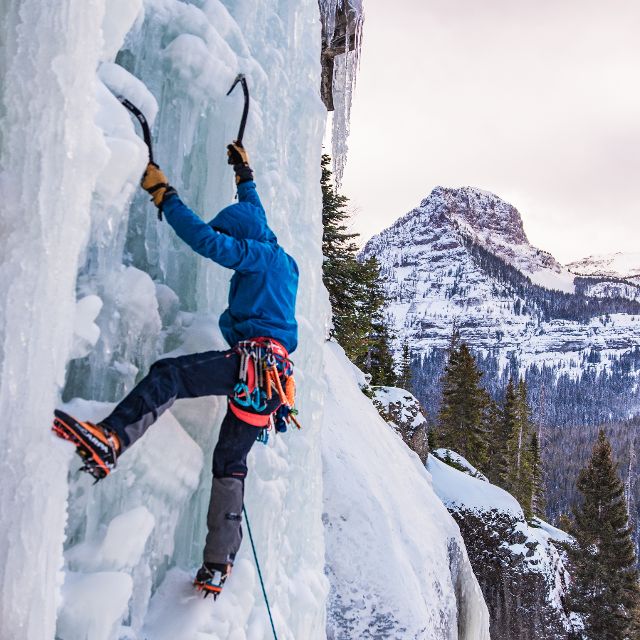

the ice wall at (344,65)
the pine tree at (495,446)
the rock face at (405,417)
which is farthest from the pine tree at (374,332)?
the pine tree at (495,446)

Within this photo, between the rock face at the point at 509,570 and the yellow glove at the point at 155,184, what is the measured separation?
41.1 ft

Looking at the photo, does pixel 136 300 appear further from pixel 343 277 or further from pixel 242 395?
pixel 343 277

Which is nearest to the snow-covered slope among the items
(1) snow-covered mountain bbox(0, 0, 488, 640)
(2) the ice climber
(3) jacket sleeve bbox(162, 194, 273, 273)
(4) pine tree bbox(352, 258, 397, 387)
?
(1) snow-covered mountain bbox(0, 0, 488, 640)

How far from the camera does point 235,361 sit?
9.50 ft

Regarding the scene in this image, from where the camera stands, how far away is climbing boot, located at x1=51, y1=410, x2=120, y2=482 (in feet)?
7.06

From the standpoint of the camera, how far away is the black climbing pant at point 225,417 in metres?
2.52

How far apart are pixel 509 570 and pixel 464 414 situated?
15.2 meters

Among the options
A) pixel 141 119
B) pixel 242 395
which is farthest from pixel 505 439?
pixel 141 119

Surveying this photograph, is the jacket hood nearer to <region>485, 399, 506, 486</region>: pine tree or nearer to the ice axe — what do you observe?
the ice axe

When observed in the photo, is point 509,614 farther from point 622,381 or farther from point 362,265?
point 622,381

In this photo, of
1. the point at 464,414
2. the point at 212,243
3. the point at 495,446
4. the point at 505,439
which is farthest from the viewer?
the point at 505,439

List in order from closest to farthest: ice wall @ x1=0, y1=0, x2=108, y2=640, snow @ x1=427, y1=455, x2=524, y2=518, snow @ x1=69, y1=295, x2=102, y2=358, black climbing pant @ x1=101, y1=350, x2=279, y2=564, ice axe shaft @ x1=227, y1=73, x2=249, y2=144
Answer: ice wall @ x1=0, y1=0, x2=108, y2=640 < snow @ x1=69, y1=295, x2=102, y2=358 < black climbing pant @ x1=101, y1=350, x2=279, y2=564 < ice axe shaft @ x1=227, y1=73, x2=249, y2=144 < snow @ x1=427, y1=455, x2=524, y2=518

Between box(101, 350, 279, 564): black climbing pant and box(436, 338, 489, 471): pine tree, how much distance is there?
26033 millimetres

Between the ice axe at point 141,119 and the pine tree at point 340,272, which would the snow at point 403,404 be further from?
the ice axe at point 141,119
